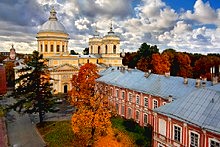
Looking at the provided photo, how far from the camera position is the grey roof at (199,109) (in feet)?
54.4

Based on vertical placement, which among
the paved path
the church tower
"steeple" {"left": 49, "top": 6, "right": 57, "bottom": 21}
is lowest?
the paved path

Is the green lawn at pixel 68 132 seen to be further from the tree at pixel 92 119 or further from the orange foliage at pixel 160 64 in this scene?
the orange foliage at pixel 160 64

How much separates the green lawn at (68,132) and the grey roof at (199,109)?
20.1 ft

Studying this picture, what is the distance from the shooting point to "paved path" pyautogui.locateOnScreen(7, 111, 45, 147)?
1011 inches

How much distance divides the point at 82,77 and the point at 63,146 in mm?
13063

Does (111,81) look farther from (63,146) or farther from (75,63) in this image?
(75,63)

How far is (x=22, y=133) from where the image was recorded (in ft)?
93.9

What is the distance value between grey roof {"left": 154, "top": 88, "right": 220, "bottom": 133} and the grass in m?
11.0

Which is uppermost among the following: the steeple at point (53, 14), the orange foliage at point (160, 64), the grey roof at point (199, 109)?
the steeple at point (53, 14)

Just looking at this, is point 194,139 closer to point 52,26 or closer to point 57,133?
point 57,133

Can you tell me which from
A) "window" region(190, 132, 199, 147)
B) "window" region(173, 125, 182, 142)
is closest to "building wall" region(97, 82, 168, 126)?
"window" region(173, 125, 182, 142)

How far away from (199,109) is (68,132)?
611 inches

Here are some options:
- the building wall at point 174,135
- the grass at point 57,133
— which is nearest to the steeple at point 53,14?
the grass at point 57,133

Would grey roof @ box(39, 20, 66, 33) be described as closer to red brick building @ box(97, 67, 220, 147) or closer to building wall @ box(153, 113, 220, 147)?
red brick building @ box(97, 67, 220, 147)
